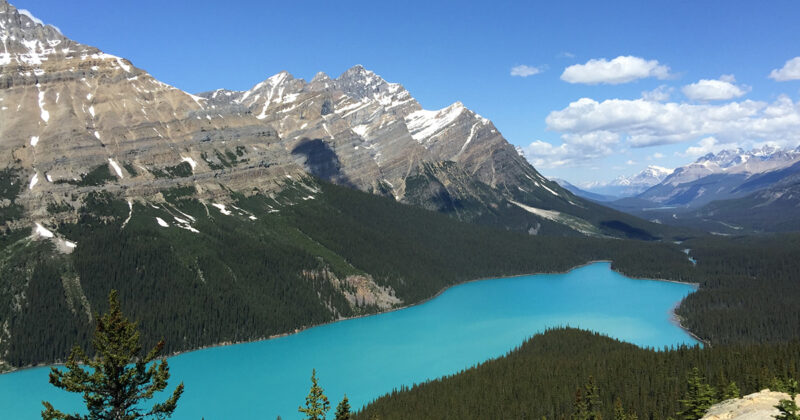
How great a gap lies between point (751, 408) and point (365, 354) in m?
92.8

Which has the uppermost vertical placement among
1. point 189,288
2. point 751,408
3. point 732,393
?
point 189,288

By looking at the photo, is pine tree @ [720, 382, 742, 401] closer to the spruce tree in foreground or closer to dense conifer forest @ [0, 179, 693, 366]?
the spruce tree in foreground

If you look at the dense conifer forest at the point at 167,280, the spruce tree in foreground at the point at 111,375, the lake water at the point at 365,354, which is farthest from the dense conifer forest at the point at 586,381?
the dense conifer forest at the point at 167,280

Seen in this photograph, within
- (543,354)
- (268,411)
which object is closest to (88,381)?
(268,411)

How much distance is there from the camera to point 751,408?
1911 inches


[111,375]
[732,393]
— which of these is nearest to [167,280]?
[111,375]

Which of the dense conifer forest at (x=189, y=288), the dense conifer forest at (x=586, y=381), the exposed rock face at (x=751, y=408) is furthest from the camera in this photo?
the dense conifer forest at (x=189, y=288)

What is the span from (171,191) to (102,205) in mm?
27676

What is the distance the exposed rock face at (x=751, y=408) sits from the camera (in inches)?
1827

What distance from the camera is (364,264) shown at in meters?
200

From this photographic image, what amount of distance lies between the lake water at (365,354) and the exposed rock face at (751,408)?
59854 millimetres

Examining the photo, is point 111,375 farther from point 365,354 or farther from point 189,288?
point 189,288

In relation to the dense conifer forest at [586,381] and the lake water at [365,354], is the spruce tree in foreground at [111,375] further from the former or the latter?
the lake water at [365,354]

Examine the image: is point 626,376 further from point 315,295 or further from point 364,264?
point 364,264
